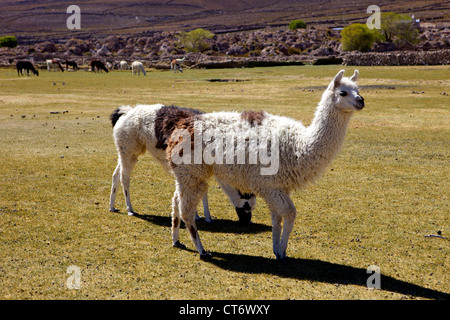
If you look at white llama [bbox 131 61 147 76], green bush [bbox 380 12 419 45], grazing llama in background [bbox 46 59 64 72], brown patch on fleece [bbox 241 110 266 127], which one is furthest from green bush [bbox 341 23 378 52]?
brown patch on fleece [bbox 241 110 266 127]

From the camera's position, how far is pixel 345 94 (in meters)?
5.25

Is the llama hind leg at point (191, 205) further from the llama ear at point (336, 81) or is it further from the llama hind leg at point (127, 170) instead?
the llama ear at point (336, 81)

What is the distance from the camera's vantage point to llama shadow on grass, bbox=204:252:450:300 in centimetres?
489

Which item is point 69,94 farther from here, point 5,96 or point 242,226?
point 242,226

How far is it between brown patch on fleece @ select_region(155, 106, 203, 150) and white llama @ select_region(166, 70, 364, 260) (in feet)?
1.01

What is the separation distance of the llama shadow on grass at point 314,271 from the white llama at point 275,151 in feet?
0.75

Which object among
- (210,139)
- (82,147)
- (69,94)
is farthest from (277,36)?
(210,139)

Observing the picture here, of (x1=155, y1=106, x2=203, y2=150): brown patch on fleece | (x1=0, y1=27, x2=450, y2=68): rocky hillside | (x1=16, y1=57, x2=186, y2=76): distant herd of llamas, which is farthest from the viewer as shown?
(x1=0, y1=27, x2=450, y2=68): rocky hillside

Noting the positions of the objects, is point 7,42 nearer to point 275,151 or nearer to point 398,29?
point 398,29

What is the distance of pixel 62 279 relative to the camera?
16.5 feet

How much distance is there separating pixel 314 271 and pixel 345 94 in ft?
7.14

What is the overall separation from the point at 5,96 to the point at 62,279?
959 inches

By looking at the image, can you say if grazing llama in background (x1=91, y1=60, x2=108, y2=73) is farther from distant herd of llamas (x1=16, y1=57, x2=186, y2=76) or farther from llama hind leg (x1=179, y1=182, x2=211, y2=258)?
llama hind leg (x1=179, y1=182, x2=211, y2=258)

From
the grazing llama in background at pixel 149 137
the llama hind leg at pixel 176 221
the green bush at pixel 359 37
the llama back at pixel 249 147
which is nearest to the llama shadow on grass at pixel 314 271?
the llama hind leg at pixel 176 221
